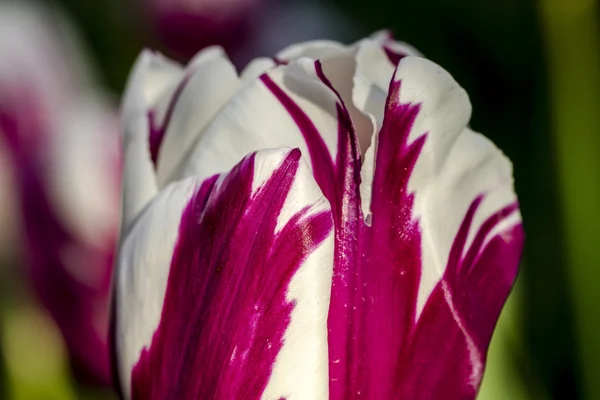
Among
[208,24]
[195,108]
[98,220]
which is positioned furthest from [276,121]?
[208,24]

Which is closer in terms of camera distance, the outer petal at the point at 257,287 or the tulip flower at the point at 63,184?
the outer petal at the point at 257,287

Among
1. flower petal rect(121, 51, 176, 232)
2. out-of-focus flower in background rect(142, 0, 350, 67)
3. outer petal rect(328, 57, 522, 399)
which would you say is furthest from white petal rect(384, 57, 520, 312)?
out-of-focus flower in background rect(142, 0, 350, 67)

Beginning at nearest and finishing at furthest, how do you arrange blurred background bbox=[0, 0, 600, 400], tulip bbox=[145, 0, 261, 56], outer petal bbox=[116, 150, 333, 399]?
outer petal bbox=[116, 150, 333, 399]
blurred background bbox=[0, 0, 600, 400]
tulip bbox=[145, 0, 261, 56]

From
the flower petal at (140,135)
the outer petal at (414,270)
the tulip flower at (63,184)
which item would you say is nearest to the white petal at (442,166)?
the outer petal at (414,270)

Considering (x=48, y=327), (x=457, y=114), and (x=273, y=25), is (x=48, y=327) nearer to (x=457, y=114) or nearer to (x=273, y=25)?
(x=457, y=114)

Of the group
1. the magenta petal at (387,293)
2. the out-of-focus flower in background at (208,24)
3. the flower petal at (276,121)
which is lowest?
the out-of-focus flower in background at (208,24)

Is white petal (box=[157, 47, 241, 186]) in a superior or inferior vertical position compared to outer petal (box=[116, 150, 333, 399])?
superior

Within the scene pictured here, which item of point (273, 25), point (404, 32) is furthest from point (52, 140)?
point (404, 32)

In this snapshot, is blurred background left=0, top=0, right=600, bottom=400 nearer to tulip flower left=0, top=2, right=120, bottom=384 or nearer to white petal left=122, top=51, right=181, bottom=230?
tulip flower left=0, top=2, right=120, bottom=384

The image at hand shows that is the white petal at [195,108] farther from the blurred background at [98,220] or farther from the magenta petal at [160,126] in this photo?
the blurred background at [98,220]
